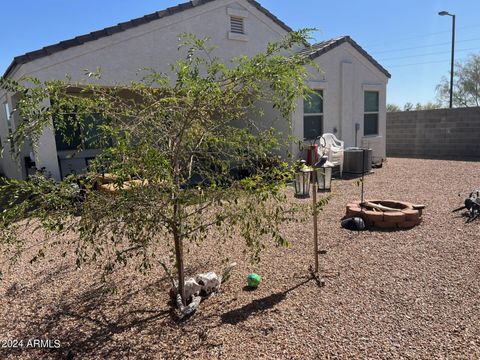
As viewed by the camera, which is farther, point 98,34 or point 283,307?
point 98,34

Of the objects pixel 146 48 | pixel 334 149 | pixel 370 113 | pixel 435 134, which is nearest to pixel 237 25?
pixel 146 48

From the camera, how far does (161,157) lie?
236cm

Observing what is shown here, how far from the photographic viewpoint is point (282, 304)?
3359mm

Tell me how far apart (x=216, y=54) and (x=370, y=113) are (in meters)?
5.97

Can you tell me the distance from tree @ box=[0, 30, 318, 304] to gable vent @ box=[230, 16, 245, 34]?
25.1 feet

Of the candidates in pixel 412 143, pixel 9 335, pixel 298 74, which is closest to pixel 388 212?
pixel 298 74

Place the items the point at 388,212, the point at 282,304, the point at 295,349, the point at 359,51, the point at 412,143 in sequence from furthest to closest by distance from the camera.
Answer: the point at 412,143 < the point at 359,51 < the point at 388,212 < the point at 282,304 < the point at 295,349

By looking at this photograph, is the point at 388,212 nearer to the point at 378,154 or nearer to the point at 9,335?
the point at 9,335

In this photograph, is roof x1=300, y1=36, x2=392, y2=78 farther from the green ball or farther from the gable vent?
the green ball

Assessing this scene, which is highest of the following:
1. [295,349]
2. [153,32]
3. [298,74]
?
[153,32]

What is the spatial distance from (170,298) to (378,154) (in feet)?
36.4

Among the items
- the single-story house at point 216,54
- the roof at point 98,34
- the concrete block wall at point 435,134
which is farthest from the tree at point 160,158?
the concrete block wall at point 435,134

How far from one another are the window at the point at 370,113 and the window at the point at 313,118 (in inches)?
86.8

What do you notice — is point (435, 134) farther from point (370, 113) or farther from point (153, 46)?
point (153, 46)
